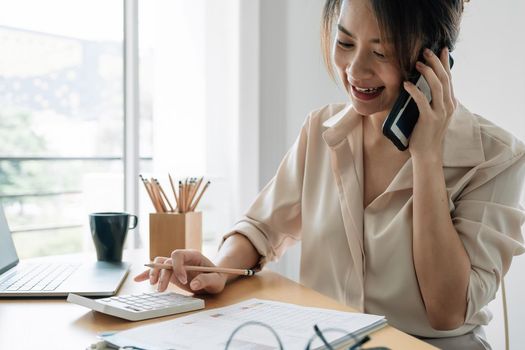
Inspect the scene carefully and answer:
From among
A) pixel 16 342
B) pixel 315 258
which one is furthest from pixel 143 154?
pixel 16 342

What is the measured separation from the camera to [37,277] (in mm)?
1118

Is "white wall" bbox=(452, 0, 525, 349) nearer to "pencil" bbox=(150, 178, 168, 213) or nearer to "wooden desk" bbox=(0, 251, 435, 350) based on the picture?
"wooden desk" bbox=(0, 251, 435, 350)

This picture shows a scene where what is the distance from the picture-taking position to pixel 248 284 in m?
1.10

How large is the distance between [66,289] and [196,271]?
220 millimetres

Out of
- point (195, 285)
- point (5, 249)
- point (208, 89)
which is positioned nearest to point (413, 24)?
point (195, 285)

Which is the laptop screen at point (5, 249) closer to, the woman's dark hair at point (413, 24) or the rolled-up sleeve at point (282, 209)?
the rolled-up sleeve at point (282, 209)

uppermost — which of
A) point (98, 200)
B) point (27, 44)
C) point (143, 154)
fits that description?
point (27, 44)

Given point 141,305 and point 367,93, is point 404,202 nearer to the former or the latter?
point 367,93

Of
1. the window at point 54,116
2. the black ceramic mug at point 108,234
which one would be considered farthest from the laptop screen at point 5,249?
the window at point 54,116

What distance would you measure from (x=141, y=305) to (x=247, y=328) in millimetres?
200

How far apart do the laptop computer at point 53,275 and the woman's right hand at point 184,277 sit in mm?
76

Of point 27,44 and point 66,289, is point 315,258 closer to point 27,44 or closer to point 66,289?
point 66,289

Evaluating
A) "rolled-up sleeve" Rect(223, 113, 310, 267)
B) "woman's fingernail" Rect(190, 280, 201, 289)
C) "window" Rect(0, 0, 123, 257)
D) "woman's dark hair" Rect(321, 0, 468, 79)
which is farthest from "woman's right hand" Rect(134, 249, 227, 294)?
"window" Rect(0, 0, 123, 257)

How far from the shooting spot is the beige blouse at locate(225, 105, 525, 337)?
1.12m
